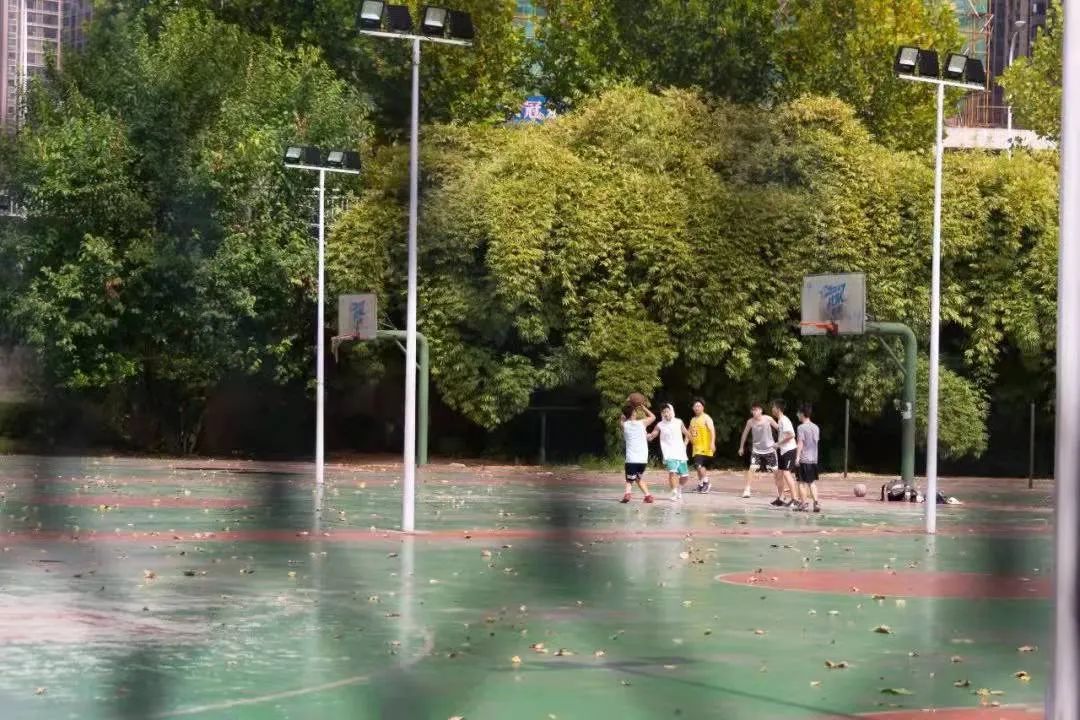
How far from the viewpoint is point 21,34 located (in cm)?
193

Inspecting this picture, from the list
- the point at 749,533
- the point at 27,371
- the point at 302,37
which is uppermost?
the point at 302,37

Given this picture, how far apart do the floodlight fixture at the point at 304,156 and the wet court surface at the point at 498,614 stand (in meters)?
5.00

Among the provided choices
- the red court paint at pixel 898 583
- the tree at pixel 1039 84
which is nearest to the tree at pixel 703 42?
the red court paint at pixel 898 583

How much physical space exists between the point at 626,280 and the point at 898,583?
30.0 ft

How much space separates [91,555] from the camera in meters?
6.34

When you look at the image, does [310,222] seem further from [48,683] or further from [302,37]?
[48,683]

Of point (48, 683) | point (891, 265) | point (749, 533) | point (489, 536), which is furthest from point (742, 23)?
point (891, 265)

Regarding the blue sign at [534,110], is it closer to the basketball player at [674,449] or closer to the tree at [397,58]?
the tree at [397,58]

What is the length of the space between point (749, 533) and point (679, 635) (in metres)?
4.21

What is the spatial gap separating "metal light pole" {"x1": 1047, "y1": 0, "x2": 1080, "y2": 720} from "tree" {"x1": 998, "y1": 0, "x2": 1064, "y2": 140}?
62.8 ft

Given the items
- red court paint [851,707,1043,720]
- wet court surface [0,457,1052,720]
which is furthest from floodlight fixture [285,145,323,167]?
red court paint [851,707,1043,720]

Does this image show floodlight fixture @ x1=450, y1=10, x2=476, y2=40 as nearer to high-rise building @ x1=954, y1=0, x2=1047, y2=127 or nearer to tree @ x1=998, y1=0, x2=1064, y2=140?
tree @ x1=998, y1=0, x2=1064, y2=140

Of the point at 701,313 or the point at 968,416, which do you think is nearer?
the point at 701,313

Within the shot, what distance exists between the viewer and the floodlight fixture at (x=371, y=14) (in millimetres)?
7871
